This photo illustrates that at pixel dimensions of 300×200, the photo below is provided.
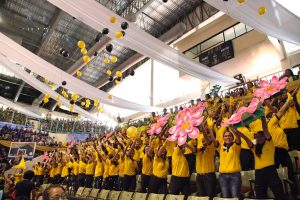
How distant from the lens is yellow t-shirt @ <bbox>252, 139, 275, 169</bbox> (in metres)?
3.15

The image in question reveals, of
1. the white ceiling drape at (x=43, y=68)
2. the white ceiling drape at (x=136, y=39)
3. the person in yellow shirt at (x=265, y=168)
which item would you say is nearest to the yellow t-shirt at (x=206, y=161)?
the person in yellow shirt at (x=265, y=168)

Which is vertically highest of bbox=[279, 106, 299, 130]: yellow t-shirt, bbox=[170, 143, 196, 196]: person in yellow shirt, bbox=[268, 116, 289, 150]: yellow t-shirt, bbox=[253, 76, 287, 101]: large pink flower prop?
bbox=[253, 76, 287, 101]: large pink flower prop

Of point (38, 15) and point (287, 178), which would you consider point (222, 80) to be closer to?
point (287, 178)

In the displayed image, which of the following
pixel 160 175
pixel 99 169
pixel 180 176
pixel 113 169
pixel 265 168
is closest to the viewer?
pixel 265 168

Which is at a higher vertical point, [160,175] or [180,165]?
[180,165]

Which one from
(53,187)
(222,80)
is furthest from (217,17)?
(53,187)

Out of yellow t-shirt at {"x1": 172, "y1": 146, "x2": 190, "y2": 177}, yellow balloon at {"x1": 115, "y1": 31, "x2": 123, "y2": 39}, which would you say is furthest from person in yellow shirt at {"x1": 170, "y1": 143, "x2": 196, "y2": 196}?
yellow balloon at {"x1": 115, "y1": 31, "x2": 123, "y2": 39}

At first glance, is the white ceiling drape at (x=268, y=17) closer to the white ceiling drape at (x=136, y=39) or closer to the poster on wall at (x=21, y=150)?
the white ceiling drape at (x=136, y=39)

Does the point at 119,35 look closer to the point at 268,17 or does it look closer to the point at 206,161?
A: the point at 268,17

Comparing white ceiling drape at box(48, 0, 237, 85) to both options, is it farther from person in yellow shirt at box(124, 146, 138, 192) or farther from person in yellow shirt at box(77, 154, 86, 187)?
person in yellow shirt at box(77, 154, 86, 187)

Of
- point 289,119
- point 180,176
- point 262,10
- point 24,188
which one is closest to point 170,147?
point 180,176

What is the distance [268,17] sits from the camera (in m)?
5.72

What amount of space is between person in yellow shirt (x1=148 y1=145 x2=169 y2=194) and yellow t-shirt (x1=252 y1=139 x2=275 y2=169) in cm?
165

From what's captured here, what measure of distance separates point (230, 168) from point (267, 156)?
19.0 inches
